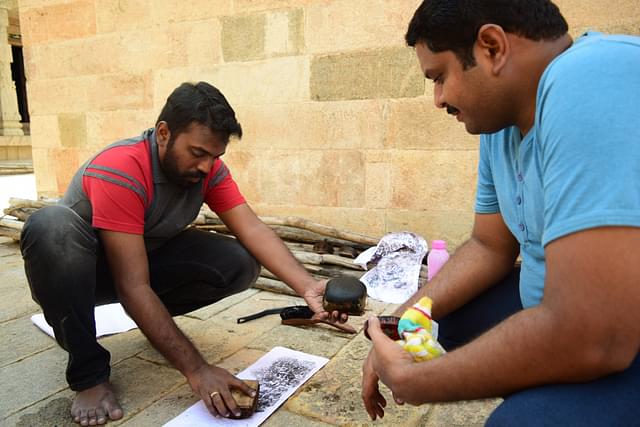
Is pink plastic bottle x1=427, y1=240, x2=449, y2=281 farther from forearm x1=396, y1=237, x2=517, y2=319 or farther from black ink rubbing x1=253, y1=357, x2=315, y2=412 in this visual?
forearm x1=396, y1=237, x2=517, y2=319

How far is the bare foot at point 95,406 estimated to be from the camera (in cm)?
186

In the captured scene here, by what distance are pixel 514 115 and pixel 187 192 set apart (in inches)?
60.1

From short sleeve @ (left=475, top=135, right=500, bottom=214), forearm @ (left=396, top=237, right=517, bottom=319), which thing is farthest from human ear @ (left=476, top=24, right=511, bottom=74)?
forearm @ (left=396, top=237, right=517, bottom=319)

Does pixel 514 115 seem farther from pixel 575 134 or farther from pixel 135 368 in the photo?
pixel 135 368

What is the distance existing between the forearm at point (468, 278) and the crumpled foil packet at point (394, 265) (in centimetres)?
147

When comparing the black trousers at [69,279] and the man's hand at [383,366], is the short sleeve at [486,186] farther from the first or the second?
the black trousers at [69,279]

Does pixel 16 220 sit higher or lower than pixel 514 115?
lower

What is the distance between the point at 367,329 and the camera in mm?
1399

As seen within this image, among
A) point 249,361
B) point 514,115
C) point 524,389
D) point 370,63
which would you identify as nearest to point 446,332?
point 524,389

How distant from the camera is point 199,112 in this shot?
6.93ft

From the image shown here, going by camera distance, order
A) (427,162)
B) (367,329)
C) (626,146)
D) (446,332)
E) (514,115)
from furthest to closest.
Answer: (427,162)
(446,332)
(367,329)
(514,115)
(626,146)

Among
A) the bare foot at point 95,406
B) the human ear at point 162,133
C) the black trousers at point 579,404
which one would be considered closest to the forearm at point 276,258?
the human ear at point 162,133

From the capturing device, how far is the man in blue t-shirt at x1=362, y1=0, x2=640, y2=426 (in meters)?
0.89

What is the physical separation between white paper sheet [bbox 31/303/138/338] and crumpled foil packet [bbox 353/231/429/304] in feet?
4.86
